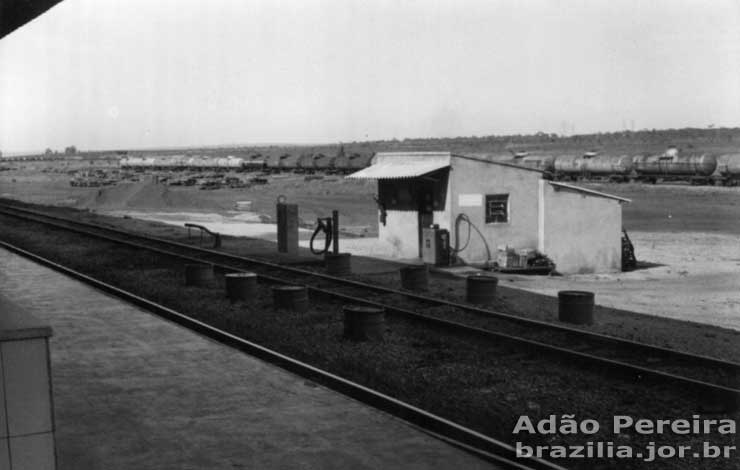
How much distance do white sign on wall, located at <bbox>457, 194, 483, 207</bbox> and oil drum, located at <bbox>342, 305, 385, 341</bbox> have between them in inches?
549

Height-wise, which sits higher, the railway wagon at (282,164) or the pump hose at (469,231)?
the railway wagon at (282,164)

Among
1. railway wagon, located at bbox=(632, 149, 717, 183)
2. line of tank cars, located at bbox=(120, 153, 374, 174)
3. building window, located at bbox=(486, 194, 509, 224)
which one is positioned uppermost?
line of tank cars, located at bbox=(120, 153, 374, 174)

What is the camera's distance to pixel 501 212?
88.9 ft

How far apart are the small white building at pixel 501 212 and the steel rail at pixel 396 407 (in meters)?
13.8

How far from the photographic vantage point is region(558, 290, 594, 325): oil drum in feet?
47.8

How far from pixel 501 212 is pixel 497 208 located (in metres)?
0.19

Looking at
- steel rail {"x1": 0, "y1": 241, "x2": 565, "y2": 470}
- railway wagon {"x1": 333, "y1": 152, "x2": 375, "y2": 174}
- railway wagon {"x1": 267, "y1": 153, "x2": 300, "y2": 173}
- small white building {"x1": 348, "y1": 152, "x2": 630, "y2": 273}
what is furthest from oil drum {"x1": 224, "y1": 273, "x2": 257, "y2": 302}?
railway wagon {"x1": 267, "y1": 153, "x2": 300, "y2": 173}

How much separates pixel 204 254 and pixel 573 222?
1230cm

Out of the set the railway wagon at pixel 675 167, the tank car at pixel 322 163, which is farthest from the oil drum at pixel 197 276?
the tank car at pixel 322 163

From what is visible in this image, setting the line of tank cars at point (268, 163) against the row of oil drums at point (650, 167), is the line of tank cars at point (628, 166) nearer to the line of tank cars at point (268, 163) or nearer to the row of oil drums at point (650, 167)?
the row of oil drums at point (650, 167)

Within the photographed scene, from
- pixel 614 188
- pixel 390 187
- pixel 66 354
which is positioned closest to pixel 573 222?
pixel 390 187

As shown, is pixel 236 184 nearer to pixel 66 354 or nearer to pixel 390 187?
pixel 390 187

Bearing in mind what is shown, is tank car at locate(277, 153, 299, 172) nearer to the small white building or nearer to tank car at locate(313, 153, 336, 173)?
tank car at locate(313, 153, 336, 173)

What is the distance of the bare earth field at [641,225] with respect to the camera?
2134 centimetres
